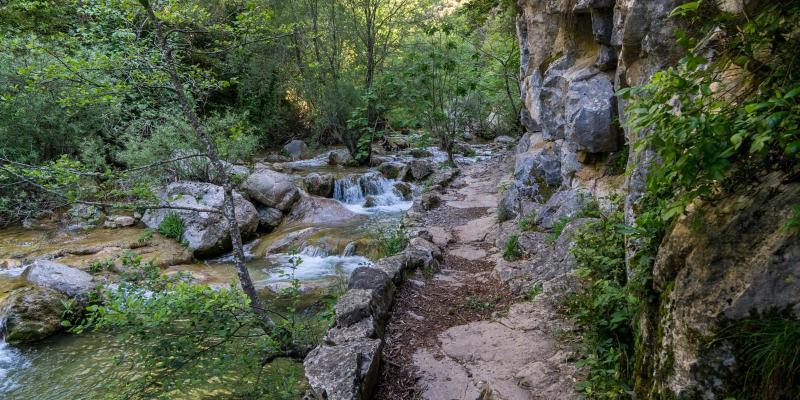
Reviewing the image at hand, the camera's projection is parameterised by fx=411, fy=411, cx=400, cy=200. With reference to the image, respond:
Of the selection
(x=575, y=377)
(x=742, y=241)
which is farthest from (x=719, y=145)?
(x=575, y=377)

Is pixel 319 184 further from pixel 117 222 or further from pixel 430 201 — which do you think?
pixel 117 222

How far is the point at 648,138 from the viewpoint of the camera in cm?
182

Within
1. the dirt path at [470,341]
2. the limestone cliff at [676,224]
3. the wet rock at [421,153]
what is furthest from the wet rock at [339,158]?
the dirt path at [470,341]

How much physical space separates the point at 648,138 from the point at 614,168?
420cm

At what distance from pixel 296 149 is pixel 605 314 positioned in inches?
639

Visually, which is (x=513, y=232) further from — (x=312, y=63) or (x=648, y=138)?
(x=312, y=63)

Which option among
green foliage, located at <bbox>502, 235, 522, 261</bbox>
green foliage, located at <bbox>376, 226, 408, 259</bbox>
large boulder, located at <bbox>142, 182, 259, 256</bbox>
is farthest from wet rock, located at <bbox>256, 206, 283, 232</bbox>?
green foliage, located at <bbox>502, 235, 522, 261</bbox>

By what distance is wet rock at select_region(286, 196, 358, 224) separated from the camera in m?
11.1

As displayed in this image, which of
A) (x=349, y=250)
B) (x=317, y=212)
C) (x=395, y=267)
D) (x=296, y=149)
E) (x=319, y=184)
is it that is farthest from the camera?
(x=296, y=149)

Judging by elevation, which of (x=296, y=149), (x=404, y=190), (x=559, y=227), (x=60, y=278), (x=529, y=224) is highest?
(x=559, y=227)

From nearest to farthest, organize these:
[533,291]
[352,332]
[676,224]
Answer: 1. [676,224]
2. [352,332]
3. [533,291]

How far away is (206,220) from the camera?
9.38m

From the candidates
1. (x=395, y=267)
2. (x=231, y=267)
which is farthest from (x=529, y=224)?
(x=231, y=267)

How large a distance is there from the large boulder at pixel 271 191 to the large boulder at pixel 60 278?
479 cm
